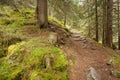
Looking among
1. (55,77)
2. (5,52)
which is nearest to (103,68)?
(55,77)

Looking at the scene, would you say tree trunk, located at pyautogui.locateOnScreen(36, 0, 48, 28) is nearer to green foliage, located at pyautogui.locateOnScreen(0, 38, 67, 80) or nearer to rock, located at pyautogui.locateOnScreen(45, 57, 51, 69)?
green foliage, located at pyautogui.locateOnScreen(0, 38, 67, 80)

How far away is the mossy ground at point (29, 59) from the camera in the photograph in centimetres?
612

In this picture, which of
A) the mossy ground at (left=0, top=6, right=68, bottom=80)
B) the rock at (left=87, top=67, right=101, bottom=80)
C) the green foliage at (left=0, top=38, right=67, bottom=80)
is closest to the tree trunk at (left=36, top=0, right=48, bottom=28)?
the mossy ground at (left=0, top=6, right=68, bottom=80)

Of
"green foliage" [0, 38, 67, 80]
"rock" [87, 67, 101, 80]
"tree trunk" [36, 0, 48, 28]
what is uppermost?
"tree trunk" [36, 0, 48, 28]

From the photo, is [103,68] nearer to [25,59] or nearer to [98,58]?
[98,58]

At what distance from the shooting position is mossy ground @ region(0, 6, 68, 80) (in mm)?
6125

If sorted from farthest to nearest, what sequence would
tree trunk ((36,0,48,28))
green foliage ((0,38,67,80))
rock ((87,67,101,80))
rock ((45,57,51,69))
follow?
tree trunk ((36,0,48,28)), rock ((87,67,101,80)), rock ((45,57,51,69)), green foliage ((0,38,67,80))

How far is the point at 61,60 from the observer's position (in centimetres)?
682

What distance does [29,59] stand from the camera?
21.9 feet

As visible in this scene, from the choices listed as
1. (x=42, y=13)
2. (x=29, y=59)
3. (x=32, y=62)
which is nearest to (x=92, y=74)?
(x=32, y=62)

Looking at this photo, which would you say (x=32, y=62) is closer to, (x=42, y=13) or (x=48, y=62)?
(x=48, y=62)

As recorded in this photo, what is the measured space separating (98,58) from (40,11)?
4.39 metres

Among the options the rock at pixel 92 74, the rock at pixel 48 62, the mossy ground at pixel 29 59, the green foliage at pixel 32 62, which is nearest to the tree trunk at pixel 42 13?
the mossy ground at pixel 29 59

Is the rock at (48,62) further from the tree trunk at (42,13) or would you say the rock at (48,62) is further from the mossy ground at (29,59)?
the tree trunk at (42,13)
